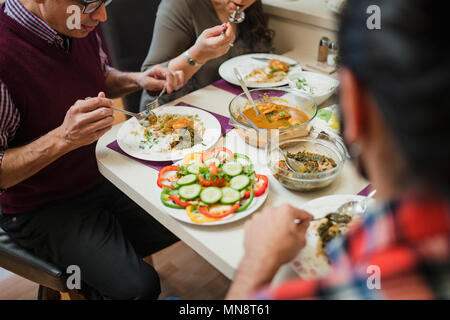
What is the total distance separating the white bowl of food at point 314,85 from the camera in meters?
1.56

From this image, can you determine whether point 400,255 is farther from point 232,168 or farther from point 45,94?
point 45,94

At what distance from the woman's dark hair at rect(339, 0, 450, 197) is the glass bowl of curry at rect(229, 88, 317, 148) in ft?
2.48

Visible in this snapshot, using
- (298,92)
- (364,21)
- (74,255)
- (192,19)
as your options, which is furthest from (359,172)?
(192,19)

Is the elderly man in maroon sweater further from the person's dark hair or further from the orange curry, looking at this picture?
the person's dark hair

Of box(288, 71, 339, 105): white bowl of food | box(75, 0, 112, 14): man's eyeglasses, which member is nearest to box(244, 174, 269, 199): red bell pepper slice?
box(288, 71, 339, 105): white bowl of food

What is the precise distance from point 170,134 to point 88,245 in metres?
0.51

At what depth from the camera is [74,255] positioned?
1.35 meters

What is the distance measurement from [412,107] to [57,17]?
1.22 meters

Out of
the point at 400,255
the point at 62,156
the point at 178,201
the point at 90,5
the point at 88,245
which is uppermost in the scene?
the point at 90,5

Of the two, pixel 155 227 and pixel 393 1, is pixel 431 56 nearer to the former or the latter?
pixel 393 1

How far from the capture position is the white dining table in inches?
37.1

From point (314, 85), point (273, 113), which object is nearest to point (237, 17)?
point (314, 85)

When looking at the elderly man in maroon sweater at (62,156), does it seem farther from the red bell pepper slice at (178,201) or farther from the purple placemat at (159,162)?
the red bell pepper slice at (178,201)

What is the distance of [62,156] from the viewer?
1.40 m
